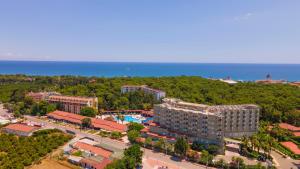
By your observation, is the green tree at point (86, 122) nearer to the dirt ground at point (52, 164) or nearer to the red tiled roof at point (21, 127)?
the red tiled roof at point (21, 127)

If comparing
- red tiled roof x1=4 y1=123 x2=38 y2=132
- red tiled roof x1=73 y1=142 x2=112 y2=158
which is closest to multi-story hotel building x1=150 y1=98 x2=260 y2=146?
red tiled roof x1=73 y1=142 x2=112 y2=158

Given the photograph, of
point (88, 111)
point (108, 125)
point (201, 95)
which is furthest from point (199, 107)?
point (88, 111)

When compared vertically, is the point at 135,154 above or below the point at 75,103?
below

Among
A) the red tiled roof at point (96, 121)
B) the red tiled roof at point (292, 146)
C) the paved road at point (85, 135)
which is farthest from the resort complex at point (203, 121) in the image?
the red tiled roof at point (96, 121)

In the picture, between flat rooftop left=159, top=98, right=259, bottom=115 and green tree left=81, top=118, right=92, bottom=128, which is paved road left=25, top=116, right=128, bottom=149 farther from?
flat rooftop left=159, top=98, right=259, bottom=115

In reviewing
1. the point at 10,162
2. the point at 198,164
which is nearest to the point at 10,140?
the point at 10,162

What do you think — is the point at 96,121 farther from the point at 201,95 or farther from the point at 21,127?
the point at 201,95

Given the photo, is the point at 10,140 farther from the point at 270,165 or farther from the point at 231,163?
the point at 270,165
